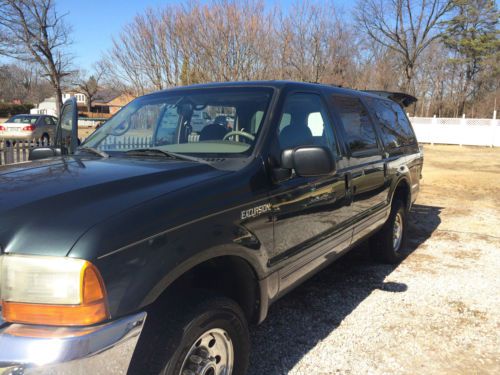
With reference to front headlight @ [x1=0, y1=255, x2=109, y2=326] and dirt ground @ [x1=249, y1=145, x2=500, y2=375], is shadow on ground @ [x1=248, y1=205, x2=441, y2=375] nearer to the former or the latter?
dirt ground @ [x1=249, y1=145, x2=500, y2=375]

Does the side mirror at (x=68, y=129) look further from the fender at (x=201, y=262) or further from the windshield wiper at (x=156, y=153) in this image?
the fender at (x=201, y=262)

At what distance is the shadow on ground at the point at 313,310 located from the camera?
2.99 m

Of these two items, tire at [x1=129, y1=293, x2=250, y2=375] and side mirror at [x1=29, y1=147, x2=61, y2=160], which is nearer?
tire at [x1=129, y1=293, x2=250, y2=375]

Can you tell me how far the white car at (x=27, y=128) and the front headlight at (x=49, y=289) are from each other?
57.0 ft

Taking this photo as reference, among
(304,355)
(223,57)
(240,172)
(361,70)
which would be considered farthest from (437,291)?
(361,70)

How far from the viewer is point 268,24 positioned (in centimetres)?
1912

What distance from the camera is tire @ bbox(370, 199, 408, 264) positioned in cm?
472

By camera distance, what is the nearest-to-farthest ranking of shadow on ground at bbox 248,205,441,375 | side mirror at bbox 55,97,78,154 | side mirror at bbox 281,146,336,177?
side mirror at bbox 281,146,336,177 → shadow on ground at bbox 248,205,441,375 → side mirror at bbox 55,97,78,154

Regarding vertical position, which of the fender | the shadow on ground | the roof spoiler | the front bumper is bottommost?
the shadow on ground

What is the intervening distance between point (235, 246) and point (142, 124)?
158cm

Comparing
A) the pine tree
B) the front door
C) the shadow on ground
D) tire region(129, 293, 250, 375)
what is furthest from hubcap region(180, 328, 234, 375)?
the pine tree

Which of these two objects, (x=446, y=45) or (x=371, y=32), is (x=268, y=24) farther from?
(x=446, y=45)

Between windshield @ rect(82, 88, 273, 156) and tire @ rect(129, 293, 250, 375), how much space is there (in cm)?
97

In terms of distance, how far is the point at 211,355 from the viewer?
208 cm
